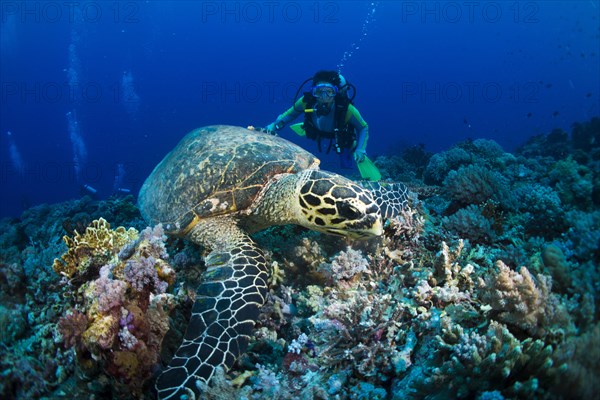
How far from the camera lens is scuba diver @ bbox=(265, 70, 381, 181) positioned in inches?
300

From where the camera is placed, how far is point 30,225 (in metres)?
9.27

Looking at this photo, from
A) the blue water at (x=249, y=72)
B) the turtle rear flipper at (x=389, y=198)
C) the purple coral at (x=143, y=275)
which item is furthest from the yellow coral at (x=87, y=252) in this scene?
the blue water at (x=249, y=72)

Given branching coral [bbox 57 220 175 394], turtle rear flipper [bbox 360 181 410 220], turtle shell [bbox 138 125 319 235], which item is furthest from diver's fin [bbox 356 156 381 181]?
branching coral [bbox 57 220 175 394]

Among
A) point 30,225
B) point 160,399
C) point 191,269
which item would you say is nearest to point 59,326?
point 160,399

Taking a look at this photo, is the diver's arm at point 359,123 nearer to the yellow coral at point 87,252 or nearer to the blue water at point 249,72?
the yellow coral at point 87,252

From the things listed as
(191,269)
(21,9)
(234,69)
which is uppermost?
(234,69)

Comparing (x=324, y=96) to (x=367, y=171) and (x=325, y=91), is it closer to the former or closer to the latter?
(x=325, y=91)

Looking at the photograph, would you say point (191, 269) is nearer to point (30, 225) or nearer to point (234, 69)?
point (30, 225)

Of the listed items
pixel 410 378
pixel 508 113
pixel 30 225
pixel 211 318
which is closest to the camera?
pixel 410 378

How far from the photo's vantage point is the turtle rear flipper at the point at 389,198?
133 inches

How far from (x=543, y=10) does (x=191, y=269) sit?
6309 inches

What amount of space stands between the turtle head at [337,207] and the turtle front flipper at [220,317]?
0.77 meters

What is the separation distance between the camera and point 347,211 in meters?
3.16

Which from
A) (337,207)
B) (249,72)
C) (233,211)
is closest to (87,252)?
(233,211)
